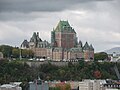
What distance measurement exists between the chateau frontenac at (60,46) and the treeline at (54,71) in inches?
207

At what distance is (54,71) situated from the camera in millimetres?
63719

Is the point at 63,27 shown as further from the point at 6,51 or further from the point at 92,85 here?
the point at 92,85

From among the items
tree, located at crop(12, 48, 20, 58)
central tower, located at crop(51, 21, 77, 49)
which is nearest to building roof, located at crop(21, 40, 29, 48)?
central tower, located at crop(51, 21, 77, 49)

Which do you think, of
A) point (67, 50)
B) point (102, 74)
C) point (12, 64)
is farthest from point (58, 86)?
point (67, 50)

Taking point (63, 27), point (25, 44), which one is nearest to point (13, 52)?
point (25, 44)

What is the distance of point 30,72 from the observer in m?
61.8

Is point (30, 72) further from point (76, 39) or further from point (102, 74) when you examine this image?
point (76, 39)

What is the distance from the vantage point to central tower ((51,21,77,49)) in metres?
73.8

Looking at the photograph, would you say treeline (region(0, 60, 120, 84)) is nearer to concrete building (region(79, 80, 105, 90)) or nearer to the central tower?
concrete building (region(79, 80, 105, 90))

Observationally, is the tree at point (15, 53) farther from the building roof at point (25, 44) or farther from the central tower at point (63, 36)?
the central tower at point (63, 36)

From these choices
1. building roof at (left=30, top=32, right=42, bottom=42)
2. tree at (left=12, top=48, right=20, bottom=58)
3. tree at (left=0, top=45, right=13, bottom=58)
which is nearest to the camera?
tree at (left=12, top=48, right=20, bottom=58)

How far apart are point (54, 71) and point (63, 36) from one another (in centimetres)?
1077

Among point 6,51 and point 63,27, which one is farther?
point 63,27

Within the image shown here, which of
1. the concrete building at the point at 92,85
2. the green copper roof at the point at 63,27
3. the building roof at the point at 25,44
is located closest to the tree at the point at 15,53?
the building roof at the point at 25,44
